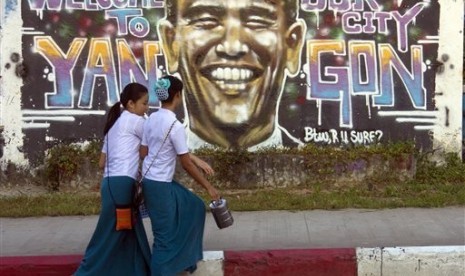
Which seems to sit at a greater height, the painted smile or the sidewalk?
the painted smile

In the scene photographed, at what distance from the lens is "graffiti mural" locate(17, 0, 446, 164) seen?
30.4 ft

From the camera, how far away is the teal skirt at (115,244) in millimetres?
5164

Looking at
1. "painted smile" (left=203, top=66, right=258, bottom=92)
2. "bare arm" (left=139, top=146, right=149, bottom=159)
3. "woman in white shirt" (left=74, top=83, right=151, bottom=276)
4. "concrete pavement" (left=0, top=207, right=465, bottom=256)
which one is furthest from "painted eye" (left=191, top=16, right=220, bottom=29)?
"bare arm" (left=139, top=146, right=149, bottom=159)

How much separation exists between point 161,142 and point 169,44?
4431mm

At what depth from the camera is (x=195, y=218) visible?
5.28 m

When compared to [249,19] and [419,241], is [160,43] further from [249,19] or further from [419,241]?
[419,241]

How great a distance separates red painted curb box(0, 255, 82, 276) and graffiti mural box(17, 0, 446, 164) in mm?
3703

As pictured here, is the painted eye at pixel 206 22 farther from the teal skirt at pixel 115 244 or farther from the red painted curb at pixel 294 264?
the teal skirt at pixel 115 244

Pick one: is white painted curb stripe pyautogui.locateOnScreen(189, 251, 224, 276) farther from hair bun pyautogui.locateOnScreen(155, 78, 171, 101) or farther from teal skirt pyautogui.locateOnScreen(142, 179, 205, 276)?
hair bun pyautogui.locateOnScreen(155, 78, 171, 101)

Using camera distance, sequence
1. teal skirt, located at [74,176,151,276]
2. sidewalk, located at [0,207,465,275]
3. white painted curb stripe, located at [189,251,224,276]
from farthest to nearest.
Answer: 1. sidewalk, located at [0,207,465,275]
2. white painted curb stripe, located at [189,251,224,276]
3. teal skirt, located at [74,176,151,276]

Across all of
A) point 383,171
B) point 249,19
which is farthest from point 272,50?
point 383,171

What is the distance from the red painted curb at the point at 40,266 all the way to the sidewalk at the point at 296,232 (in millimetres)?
225

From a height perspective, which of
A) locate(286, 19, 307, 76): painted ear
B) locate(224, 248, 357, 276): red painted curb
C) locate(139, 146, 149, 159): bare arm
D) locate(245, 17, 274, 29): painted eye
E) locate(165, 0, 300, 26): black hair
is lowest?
locate(224, 248, 357, 276): red painted curb

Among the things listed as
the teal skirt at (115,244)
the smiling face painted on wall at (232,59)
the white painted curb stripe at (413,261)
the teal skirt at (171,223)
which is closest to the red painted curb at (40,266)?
the teal skirt at (115,244)
